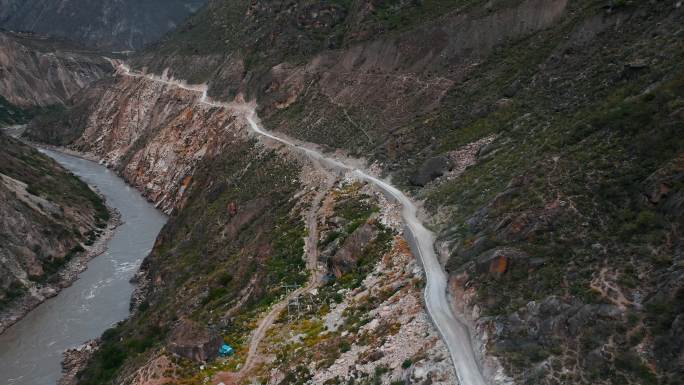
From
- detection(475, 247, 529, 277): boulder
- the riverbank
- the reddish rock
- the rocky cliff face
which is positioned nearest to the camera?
detection(475, 247, 529, 277): boulder

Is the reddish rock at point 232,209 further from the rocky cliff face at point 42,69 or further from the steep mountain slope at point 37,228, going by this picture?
the rocky cliff face at point 42,69

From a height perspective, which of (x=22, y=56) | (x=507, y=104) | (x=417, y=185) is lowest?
(x=417, y=185)

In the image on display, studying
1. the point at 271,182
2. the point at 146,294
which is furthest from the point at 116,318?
the point at 271,182

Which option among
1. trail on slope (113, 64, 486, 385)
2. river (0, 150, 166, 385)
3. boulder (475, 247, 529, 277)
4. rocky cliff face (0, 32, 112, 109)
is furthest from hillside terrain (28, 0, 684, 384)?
rocky cliff face (0, 32, 112, 109)

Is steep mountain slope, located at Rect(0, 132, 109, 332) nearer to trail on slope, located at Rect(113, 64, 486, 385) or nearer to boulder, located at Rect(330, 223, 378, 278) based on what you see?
trail on slope, located at Rect(113, 64, 486, 385)

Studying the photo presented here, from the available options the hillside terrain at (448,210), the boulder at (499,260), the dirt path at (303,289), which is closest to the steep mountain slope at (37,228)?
the hillside terrain at (448,210)

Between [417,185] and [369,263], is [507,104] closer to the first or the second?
[417,185]
